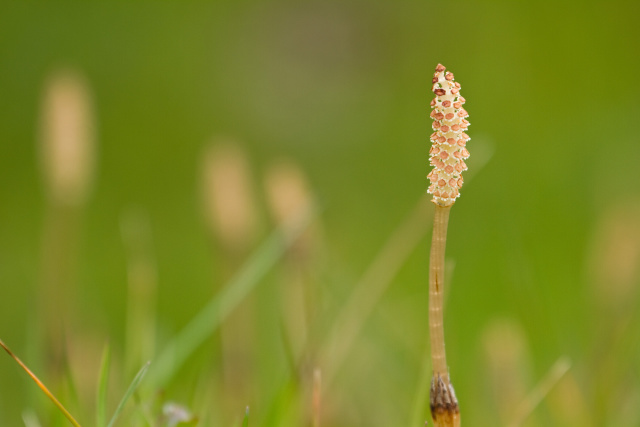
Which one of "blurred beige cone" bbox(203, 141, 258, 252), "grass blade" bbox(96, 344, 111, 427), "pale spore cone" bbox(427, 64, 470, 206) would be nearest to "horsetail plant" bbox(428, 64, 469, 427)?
"pale spore cone" bbox(427, 64, 470, 206)

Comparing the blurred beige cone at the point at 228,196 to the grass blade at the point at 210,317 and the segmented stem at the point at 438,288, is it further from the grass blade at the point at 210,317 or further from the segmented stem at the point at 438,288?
the segmented stem at the point at 438,288

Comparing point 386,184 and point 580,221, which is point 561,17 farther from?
point 580,221

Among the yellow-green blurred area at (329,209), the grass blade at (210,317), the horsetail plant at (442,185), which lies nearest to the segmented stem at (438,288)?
the horsetail plant at (442,185)

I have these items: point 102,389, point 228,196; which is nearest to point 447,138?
point 102,389

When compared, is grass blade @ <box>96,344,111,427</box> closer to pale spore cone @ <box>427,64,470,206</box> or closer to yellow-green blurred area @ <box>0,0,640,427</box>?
yellow-green blurred area @ <box>0,0,640,427</box>

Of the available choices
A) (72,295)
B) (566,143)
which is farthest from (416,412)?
(566,143)
